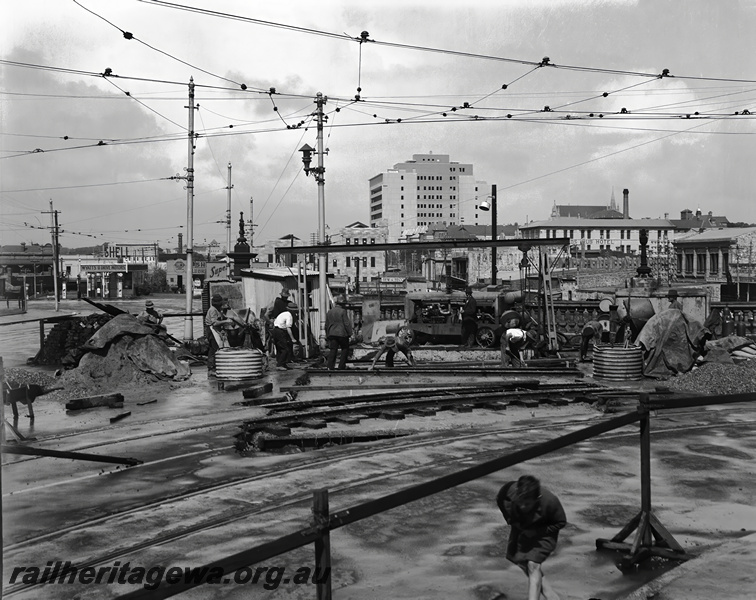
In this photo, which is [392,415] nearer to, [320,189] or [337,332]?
[337,332]

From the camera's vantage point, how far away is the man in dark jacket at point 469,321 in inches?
1006

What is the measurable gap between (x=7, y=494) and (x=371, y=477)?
13.2 ft

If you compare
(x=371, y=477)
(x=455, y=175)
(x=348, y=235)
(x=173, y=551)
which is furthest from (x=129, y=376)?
(x=455, y=175)

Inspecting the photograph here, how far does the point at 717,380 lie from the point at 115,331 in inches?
516

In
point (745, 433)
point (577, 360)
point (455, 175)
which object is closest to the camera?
point (745, 433)

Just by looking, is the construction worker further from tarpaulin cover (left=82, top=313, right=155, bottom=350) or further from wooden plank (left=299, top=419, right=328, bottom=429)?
tarpaulin cover (left=82, top=313, right=155, bottom=350)

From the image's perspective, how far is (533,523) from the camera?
5.27 m

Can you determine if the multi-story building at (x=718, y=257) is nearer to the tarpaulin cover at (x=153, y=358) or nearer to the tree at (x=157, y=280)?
the tree at (x=157, y=280)

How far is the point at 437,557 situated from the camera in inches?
261

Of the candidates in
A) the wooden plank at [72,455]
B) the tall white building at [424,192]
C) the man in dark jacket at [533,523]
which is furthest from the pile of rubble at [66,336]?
the tall white building at [424,192]

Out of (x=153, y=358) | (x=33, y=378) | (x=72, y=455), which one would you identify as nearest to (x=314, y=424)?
(x=72, y=455)

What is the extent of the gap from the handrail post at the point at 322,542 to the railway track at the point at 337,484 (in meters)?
3.01

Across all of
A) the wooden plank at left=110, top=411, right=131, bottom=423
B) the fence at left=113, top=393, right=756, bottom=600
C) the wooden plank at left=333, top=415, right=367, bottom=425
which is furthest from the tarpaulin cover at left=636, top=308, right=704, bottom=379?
the fence at left=113, top=393, right=756, bottom=600

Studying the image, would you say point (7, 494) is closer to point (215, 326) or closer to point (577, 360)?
point (215, 326)
